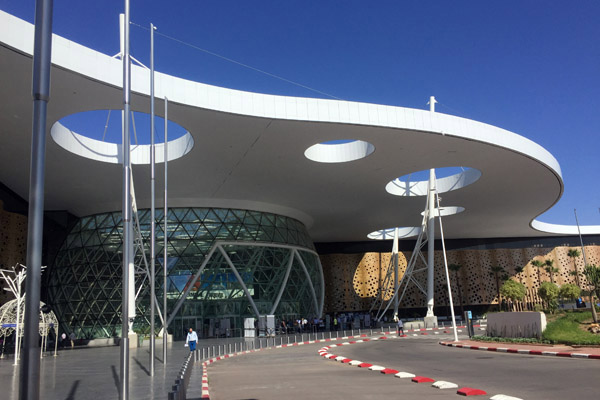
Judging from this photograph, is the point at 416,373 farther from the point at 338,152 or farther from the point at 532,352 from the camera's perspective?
the point at 338,152

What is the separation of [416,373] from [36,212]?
9580 millimetres

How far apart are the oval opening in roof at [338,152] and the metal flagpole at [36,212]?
776 inches

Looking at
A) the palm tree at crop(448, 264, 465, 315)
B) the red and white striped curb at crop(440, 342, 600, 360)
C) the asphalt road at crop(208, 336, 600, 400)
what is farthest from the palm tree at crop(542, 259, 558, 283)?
the asphalt road at crop(208, 336, 600, 400)

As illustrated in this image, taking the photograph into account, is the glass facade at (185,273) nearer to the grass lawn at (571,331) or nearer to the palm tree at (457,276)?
the grass lawn at (571,331)

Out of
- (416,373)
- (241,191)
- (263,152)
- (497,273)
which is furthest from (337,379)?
(497,273)

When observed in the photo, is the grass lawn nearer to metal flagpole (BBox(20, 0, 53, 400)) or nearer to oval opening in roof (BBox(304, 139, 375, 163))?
→ oval opening in roof (BBox(304, 139, 375, 163))

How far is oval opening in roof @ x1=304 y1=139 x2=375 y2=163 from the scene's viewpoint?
25.3 metres

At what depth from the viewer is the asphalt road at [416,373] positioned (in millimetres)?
8859

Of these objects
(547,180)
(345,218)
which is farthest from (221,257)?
(547,180)

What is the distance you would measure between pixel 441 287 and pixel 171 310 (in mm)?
31206

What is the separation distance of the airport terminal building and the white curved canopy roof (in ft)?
0.24

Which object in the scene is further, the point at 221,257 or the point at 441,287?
the point at 441,287

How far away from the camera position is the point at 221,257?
113ft

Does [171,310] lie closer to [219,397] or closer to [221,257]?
[221,257]
